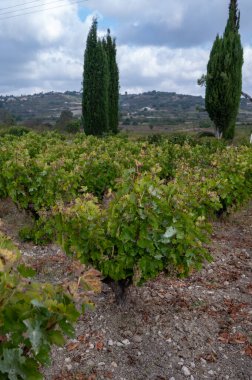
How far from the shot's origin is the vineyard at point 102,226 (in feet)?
5.37

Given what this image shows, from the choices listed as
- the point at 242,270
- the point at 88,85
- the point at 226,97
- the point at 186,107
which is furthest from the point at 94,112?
the point at 186,107

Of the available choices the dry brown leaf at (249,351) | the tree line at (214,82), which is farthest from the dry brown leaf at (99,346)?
the tree line at (214,82)

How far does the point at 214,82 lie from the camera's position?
21.6 metres

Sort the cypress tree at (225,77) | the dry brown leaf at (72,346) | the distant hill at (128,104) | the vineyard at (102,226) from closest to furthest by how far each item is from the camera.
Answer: the vineyard at (102,226)
the dry brown leaf at (72,346)
the cypress tree at (225,77)
the distant hill at (128,104)

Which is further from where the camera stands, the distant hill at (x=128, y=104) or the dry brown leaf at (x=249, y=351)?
the distant hill at (x=128, y=104)

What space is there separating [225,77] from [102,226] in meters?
18.9

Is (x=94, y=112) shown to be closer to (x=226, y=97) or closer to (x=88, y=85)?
(x=88, y=85)

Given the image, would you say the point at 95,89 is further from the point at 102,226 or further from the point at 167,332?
the point at 167,332

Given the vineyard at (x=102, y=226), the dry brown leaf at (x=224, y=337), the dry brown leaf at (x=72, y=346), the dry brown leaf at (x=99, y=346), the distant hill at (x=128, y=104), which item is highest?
the vineyard at (x=102, y=226)

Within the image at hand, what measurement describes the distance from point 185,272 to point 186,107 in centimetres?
8858

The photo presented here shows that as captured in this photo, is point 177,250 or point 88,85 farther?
point 88,85

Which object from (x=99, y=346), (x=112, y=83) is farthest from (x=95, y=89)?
(x=99, y=346)

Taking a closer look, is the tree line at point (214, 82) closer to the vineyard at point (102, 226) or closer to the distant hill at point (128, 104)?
the vineyard at point (102, 226)

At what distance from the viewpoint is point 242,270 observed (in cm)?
555
